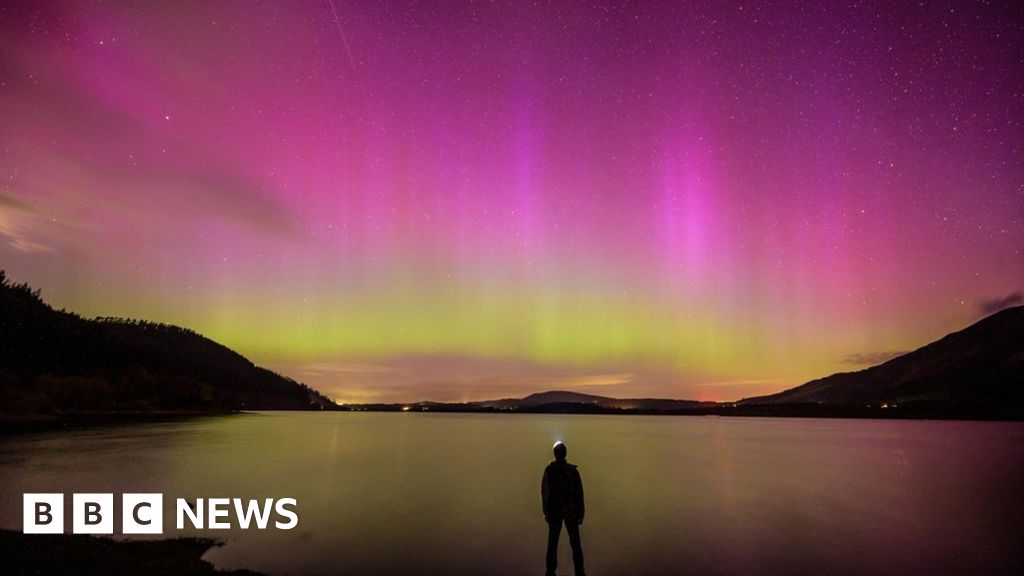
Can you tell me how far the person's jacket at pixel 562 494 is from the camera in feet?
39.6

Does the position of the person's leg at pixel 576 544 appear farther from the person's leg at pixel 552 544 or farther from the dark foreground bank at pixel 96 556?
the dark foreground bank at pixel 96 556

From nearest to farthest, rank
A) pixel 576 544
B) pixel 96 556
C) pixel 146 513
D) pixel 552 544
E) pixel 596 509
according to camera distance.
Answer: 1. pixel 576 544
2. pixel 552 544
3. pixel 96 556
4. pixel 146 513
5. pixel 596 509

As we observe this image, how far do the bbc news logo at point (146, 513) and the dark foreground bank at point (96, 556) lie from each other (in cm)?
264

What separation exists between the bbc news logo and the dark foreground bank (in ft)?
8.66

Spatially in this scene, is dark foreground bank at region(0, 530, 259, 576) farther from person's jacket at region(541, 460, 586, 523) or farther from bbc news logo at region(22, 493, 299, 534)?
person's jacket at region(541, 460, 586, 523)

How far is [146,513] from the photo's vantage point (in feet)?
75.6

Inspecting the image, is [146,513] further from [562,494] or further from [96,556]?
[562,494]

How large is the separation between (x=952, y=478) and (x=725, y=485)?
18.3 m

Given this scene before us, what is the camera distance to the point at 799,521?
25781 mm

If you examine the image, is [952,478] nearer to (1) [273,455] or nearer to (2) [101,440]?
(1) [273,455]

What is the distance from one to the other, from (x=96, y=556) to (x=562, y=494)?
1140 centimetres

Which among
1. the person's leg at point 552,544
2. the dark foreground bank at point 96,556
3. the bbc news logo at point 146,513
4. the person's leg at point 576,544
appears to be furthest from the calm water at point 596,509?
the person's leg at point 576,544

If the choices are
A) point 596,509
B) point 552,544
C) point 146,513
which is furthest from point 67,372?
point 552,544

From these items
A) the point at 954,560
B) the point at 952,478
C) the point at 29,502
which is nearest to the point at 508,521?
the point at 954,560
